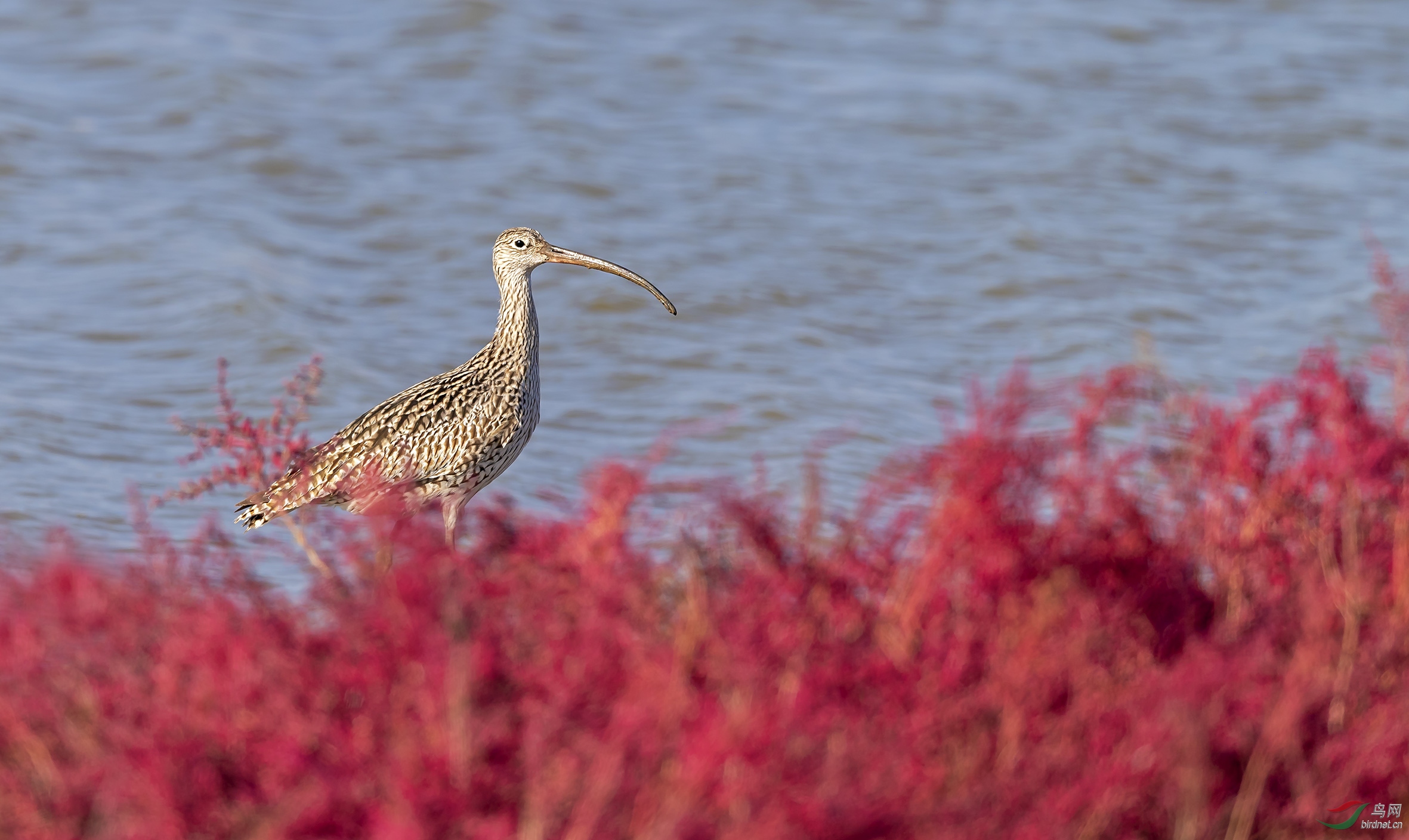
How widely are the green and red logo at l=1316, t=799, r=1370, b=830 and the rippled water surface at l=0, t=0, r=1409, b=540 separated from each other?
539cm

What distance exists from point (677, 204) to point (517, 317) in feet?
19.3

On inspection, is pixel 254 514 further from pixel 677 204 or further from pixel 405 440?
pixel 677 204

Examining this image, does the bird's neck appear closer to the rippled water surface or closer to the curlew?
the curlew

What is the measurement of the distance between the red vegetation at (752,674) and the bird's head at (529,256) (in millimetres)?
4017

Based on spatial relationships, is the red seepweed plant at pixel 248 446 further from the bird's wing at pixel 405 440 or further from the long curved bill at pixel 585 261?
the long curved bill at pixel 585 261

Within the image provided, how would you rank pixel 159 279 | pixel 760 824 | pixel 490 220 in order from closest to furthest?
pixel 760 824 → pixel 159 279 → pixel 490 220

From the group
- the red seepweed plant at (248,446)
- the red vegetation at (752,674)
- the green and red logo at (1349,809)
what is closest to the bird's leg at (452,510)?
the red seepweed plant at (248,446)

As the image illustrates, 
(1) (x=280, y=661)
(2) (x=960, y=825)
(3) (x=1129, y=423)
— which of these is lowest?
(3) (x=1129, y=423)

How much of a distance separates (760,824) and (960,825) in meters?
0.45

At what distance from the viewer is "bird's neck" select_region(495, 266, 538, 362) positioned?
24.1 feet

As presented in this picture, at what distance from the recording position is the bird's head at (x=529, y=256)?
774 centimetres

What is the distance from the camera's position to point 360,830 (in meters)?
2.76

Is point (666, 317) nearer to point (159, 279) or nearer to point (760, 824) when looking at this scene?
point (159, 279)

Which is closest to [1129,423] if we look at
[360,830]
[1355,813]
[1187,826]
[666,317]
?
[666,317]
